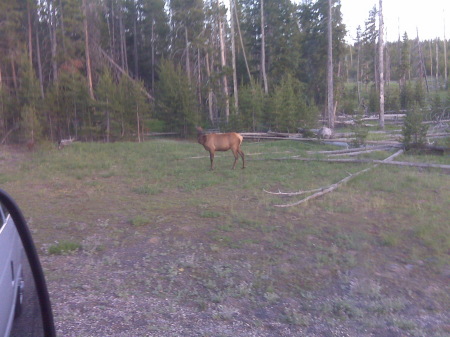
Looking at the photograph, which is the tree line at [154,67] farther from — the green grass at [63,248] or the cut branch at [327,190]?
the green grass at [63,248]

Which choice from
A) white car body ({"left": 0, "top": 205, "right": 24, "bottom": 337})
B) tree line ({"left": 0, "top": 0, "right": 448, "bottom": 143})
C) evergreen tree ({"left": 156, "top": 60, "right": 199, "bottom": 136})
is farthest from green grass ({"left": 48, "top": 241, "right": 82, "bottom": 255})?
evergreen tree ({"left": 156, "top": 60, "right": 199, "bottom": 136})

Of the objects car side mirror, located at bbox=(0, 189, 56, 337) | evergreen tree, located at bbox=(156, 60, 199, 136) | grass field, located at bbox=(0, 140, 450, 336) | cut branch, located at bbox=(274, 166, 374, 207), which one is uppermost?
evergreen tree, located at bbox=(156, 60, 199, 136)

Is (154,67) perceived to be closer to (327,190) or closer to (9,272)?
(327,190)

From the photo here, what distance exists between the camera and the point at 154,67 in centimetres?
4491

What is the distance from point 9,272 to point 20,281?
0.29 m

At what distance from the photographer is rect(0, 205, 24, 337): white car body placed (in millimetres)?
2479

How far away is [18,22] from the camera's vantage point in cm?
3017

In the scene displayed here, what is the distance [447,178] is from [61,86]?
20435 mm

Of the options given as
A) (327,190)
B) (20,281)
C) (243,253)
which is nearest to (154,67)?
(327,190)

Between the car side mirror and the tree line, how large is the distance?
17176 millimetres

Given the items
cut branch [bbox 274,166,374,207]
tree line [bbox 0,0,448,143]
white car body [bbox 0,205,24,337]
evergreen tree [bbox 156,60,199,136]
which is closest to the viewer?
white car body [bbox 0,205,24,337]

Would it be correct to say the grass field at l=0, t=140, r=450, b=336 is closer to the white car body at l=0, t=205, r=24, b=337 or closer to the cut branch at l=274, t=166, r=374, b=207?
the cut branch at l=274, t=166, r=374, b=207

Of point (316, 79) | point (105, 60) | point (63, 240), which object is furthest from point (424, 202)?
point (316, 79)

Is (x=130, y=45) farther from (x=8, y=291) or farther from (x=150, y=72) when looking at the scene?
(x=8, y=291)
